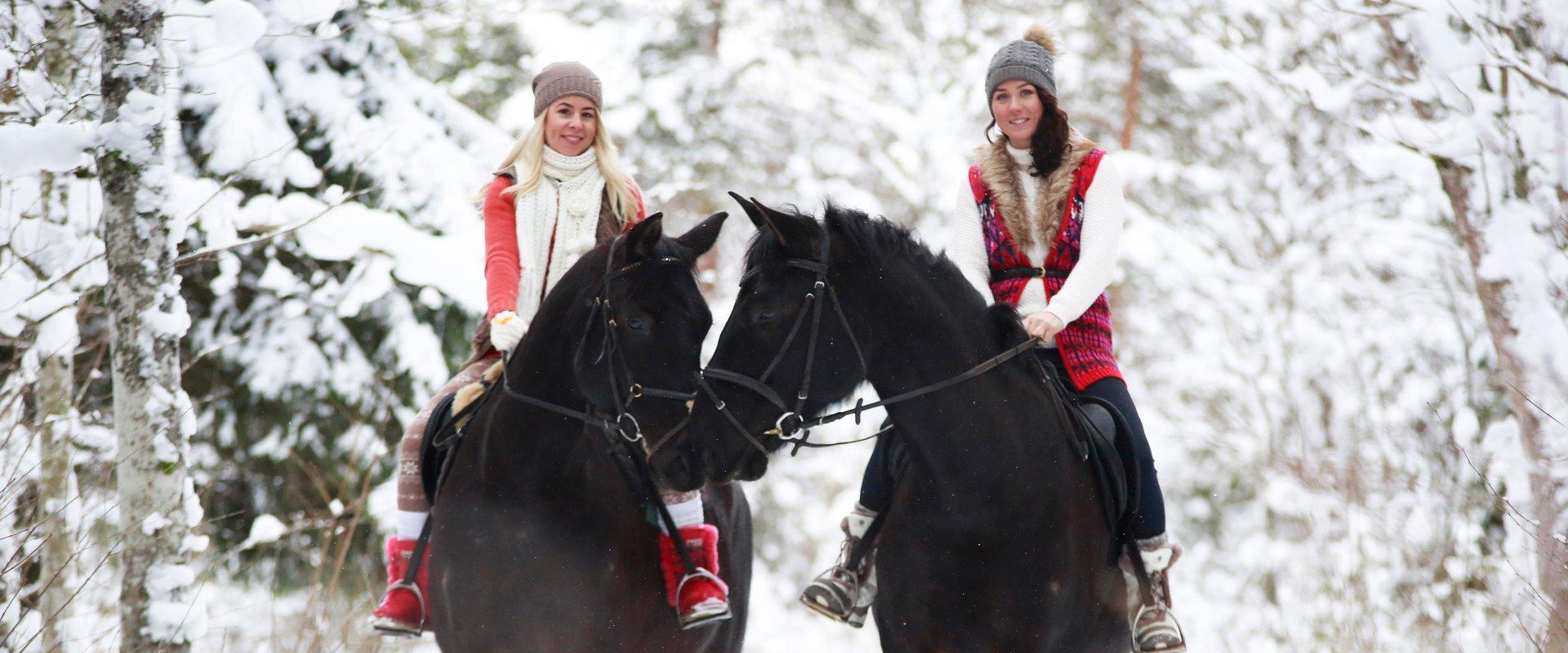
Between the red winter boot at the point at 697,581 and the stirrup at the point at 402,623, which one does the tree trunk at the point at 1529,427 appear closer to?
the red winter boot at the point at 697,581

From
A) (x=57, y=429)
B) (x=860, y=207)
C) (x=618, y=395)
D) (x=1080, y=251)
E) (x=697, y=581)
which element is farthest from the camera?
(x=860, y=207)

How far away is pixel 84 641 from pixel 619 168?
148 inches

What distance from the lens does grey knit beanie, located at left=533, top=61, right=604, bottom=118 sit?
18.0ft

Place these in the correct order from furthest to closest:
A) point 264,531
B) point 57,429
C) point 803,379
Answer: point 264,531 < point 57,429 < point 803,379

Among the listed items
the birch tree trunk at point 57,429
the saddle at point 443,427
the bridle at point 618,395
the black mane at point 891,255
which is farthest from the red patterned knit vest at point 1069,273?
the birch tree trunk at point 57,429

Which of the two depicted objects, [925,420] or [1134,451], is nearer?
[925,420]

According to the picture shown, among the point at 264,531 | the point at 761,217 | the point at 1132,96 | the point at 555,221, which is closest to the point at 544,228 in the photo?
the point at 555,221

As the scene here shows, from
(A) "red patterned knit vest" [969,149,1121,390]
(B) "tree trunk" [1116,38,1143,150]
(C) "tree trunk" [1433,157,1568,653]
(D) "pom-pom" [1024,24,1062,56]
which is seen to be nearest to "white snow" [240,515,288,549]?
(A) "red patterned knit vest" [969,149,1121,390]

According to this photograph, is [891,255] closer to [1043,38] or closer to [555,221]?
[1043,38]

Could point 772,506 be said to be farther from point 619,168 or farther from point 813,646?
point 619,168

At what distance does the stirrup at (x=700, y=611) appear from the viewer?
4824 mm

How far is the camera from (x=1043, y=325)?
4594 mm

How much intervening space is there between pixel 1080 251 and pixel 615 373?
189 centimetres

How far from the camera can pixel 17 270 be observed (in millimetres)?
6023
